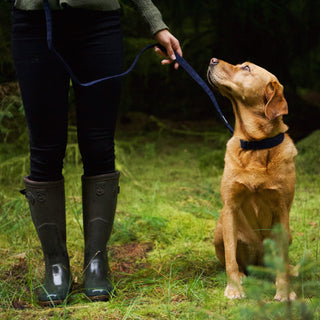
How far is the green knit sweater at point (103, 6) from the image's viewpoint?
189 centimetres

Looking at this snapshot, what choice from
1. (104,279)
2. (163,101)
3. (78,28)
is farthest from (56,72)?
(163,101)

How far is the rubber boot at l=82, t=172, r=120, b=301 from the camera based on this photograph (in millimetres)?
2205

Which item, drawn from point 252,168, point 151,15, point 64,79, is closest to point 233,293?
point 252,168

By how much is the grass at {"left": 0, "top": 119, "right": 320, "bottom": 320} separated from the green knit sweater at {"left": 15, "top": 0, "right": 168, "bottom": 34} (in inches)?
48.8

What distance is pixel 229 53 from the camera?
20.5 feet

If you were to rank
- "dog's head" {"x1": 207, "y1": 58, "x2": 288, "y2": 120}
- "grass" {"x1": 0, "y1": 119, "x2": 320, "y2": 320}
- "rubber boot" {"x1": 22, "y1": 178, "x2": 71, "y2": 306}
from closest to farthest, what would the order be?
1. "grass" {"x1": 0, "y1": 119, "x2": 320, "y2": 320}
2. "rubber boot" {"x1": 22, "y1": 178, "x2": 71, "y2": 306}
3. "dog's head" {"x1": 207, "y1": 58, "x2": 288, "y2": 120}

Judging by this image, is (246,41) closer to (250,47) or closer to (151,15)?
(250,47)

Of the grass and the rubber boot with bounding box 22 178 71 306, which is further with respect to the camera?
the rubber boot with bounding box 22 178 71 306

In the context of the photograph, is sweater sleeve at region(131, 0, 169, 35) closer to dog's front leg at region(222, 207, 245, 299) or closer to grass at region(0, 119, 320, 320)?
dog's front leg at region(222, 207, 245, 299)

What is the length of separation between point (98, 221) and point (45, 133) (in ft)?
1.75

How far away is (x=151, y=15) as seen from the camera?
2.12 metres

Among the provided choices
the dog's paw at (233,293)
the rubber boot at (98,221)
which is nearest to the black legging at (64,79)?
the rubber boot at (98,221)

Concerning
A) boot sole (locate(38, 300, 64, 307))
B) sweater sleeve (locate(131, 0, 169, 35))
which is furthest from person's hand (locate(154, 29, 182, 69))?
boot sole (locate(38, 300, 64, 307))

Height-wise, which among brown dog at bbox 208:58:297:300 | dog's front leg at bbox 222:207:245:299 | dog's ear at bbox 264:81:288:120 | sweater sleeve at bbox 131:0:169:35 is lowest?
dog's front leg at bbox 222:207:245:299
